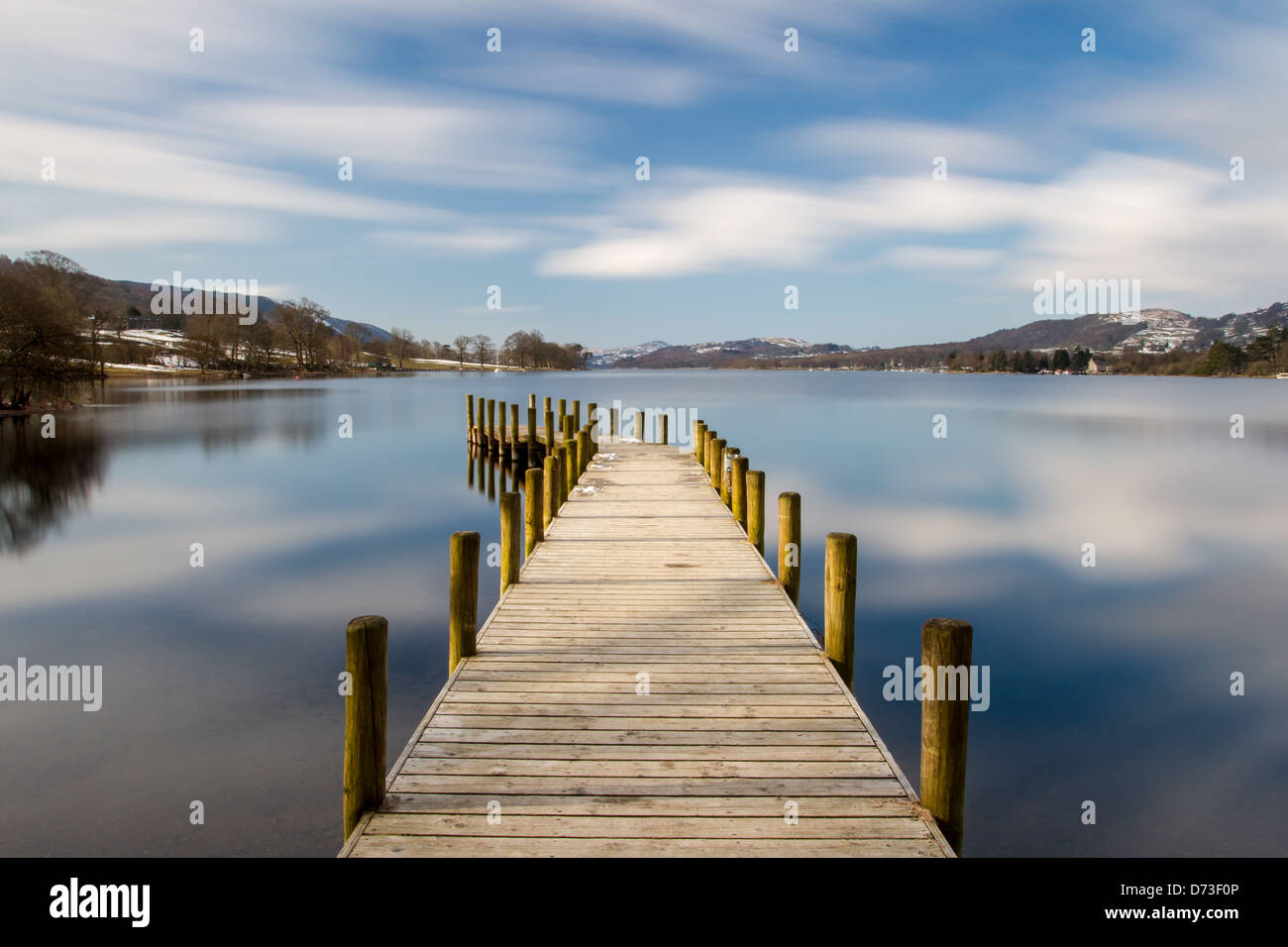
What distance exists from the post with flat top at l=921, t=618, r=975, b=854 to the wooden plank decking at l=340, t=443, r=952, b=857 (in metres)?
0.15

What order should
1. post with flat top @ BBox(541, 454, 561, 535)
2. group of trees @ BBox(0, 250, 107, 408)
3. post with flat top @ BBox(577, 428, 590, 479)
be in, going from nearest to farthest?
1. post with flat top @ BBox(541, 454, 561, 535)
2. post with flat top @ BBox(577, 428, 590, 479)
3. group of trees @ BBox(0, 250, 107, 408)

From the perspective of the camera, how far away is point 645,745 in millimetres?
5094

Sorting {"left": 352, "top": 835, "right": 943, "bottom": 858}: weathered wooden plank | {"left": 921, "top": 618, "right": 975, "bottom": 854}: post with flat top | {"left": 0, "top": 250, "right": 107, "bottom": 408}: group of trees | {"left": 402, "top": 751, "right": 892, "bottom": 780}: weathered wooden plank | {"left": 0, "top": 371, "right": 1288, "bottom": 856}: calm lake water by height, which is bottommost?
{"left": 0, "top": 371, "right": 1288, "bottom": 856}: calm lake water

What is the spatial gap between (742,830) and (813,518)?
56.8 feet

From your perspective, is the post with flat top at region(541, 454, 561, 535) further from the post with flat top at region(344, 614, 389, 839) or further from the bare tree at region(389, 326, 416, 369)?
the bare tree at region(389, 326, 416, 369)

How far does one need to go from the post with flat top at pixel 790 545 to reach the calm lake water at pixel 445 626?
1.77 m

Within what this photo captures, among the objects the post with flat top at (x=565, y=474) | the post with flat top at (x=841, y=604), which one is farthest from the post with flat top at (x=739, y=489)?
the post with flat top at (x=841, y=604)

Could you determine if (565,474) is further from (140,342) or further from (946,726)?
(140,342)

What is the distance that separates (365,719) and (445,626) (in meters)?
7.61

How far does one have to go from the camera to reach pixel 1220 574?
51.1 feet

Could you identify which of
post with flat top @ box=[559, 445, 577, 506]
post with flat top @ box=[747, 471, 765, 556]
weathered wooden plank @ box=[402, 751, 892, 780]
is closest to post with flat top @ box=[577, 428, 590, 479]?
post with flat top @ box=[559, 445, 577, 506]

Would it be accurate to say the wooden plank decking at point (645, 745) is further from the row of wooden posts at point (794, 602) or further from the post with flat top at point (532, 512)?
the post with flat top at point (532, 512)

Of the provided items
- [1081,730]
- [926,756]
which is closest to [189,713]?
[926,756]

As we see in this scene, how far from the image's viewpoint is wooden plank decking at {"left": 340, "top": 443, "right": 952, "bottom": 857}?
4.06 m
